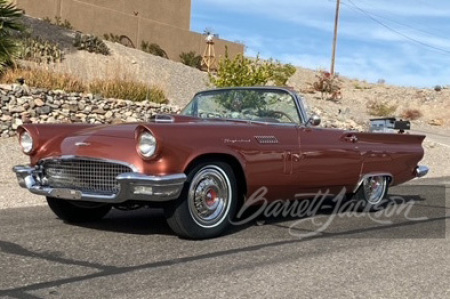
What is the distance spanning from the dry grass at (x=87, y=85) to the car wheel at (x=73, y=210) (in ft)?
28.1

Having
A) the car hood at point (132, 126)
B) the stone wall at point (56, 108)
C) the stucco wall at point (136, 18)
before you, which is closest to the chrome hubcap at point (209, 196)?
the car hood at point (132, 126)

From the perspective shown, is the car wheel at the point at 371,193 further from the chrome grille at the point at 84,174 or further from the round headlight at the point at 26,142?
the round headlight at the point at 26,142

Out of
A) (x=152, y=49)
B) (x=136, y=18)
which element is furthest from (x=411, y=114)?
(x=136, y=18)

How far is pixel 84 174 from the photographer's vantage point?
18.5 feet

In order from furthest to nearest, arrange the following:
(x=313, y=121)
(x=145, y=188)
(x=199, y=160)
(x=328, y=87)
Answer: (x=328, y=87) → (x=313, y=121) → (x=199, y=160) → (x=145, y=188)

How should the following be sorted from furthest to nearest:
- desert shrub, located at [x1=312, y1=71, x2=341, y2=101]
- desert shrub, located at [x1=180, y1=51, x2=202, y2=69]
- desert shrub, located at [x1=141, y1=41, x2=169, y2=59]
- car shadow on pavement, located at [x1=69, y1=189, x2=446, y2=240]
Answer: desert shrub, located at [x1=312, y1=71, x2=341, y2=101] < desert shrub, located at [x1=180, y1=51, x2=202, y2=69] < desert shrub, located at [x1=141, y1=41, x2=169, y2=59] < car shadow on pavement, located at [x1=69, y1=189, x2=446, y2=240]

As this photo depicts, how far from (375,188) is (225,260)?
140 inches

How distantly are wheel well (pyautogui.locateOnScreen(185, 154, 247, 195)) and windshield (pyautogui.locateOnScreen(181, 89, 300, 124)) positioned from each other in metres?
1.01

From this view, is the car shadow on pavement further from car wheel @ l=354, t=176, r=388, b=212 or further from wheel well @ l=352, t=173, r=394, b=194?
wheel well @ l=352, t=173, r=394, b=194

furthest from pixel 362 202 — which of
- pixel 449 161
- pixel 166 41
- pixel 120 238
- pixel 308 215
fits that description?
pixel 166 41

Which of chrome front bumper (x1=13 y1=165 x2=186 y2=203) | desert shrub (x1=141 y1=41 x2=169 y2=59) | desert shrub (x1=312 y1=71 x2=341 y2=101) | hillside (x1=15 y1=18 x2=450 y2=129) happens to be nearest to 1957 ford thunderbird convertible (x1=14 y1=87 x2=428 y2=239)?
chrome front bumper (x1=13 y1=165 x2=186 y2=203)

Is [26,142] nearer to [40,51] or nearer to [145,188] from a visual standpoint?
[145,188]

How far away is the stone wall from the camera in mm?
13406

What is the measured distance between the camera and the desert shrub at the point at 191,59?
3016 cm
